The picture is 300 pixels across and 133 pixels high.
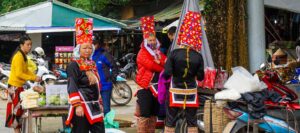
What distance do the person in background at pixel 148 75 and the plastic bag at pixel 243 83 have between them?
164cm

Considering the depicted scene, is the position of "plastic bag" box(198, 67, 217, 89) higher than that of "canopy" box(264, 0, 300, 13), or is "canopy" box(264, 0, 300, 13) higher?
"canopy" box(264, 0, 300, 13)

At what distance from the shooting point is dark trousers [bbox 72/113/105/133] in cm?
611

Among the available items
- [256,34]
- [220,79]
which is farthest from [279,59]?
[220,79]

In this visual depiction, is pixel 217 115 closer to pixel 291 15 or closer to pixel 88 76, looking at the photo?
pixel 88 76

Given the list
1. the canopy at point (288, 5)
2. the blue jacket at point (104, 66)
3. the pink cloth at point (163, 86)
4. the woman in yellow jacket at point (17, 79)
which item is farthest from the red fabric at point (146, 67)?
the canopy at point (288, 5)

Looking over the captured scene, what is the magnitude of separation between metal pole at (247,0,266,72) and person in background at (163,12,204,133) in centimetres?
178

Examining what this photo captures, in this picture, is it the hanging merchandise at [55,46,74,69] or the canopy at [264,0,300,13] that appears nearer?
the canopy at [264,0,300,13]

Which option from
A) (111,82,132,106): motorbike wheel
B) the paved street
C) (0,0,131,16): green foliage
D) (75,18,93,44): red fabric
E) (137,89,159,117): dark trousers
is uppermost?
(0,0,131,16): green foliage

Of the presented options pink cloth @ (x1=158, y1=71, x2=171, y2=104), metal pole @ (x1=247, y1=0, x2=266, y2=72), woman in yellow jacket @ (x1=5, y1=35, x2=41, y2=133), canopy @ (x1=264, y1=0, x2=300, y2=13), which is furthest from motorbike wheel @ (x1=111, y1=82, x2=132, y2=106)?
pink cloth @ (x1=158, y1=71, x2=171, y2=104)

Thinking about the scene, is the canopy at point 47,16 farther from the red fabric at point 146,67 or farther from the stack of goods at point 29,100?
the stack of goods at point 29,100

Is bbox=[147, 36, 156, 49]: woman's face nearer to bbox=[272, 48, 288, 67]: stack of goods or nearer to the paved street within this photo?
bbox=[272, 48, 288, 67]: stack of goods

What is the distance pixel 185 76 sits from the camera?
6.97m

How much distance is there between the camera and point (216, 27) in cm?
905

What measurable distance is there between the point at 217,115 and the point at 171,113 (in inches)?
25.2
